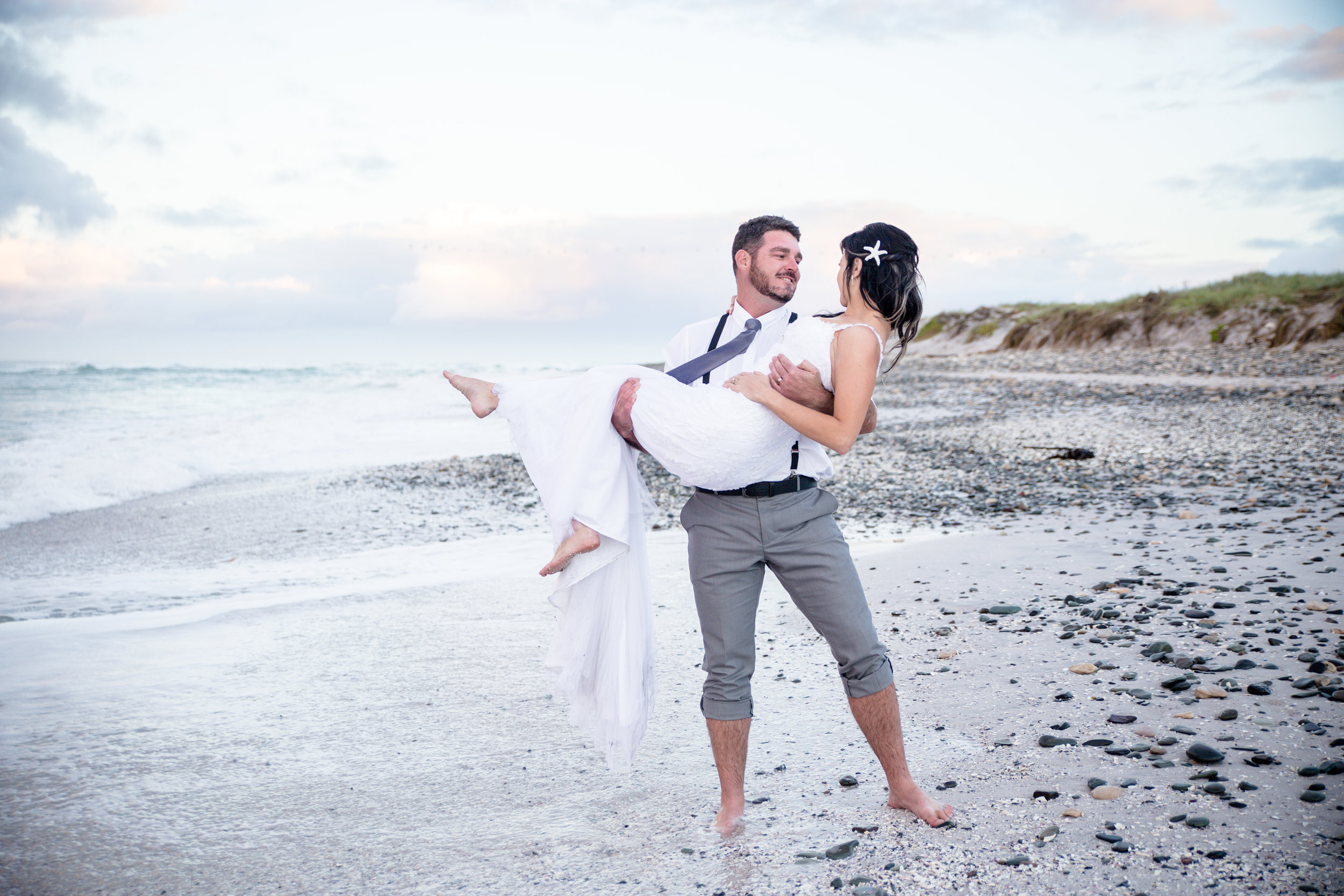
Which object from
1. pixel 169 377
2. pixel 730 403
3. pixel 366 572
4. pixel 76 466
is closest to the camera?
pixel 730 403

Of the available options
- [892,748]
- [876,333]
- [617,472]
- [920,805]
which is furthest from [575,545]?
[920,805]

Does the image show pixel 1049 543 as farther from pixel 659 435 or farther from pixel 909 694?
pixel 659 435

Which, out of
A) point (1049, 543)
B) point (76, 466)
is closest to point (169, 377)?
point (76, 466)

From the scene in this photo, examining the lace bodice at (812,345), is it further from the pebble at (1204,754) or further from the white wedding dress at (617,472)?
the pebble at (1204,754)

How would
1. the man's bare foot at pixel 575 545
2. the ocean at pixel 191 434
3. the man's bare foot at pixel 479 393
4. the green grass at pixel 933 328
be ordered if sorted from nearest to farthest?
the man's bare foot at pixel 575 545 → the man's bare foot at pixel 479 393 → the ocean at pixel 191 434 → the green grass at pixel 933 328

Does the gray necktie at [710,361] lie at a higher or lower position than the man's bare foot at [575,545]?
higher

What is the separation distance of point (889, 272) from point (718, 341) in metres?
0.71

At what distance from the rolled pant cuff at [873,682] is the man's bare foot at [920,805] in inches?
16.3

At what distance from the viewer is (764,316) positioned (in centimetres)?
345

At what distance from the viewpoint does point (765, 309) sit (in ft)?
11.4

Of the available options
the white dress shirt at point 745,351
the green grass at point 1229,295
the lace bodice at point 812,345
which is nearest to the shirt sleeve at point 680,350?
the white dress shirt at point 745,351

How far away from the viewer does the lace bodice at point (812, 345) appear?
3.04m

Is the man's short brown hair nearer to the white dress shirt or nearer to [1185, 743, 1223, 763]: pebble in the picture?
the white dress shirt

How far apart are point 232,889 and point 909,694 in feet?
10.2
